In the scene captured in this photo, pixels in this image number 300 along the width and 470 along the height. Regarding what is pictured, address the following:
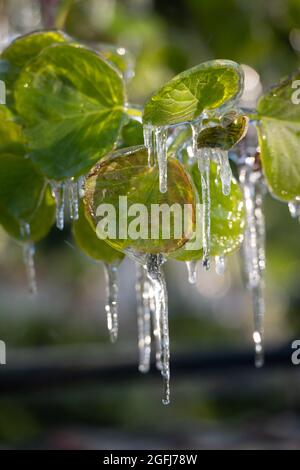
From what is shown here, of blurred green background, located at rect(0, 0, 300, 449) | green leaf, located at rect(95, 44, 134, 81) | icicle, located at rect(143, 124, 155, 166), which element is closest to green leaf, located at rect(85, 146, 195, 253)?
icicle, located at rect(143, 124, 155, 166)

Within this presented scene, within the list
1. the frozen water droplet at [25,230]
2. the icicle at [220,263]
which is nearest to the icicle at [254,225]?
the icicle at [220,263]

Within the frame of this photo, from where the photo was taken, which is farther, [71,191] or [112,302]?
[112,302]

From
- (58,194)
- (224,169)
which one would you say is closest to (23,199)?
(58,194)

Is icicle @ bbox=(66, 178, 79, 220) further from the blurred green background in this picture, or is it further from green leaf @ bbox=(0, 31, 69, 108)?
the blurred green background

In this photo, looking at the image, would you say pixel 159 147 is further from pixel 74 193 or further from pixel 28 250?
pixel 28 250

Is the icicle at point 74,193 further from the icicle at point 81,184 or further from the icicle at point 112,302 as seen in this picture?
Result: the icicle at point 112,302
